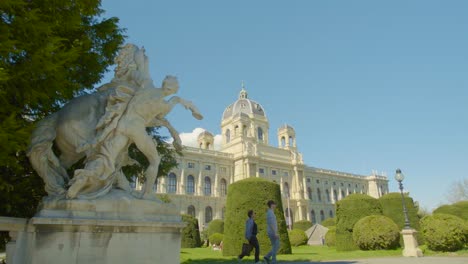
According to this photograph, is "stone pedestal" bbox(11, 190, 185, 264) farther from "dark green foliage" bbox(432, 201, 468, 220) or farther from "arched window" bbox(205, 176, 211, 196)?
"arched window" bbox(205, 176, 211, 196)

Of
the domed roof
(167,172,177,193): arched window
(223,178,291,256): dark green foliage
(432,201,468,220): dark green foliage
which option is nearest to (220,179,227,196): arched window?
(167,172,177,193): arched window

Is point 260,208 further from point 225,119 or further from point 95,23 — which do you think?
point 225,119

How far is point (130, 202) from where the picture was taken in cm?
385

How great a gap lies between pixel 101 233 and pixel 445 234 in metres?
11.6

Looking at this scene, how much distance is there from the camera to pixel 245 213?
12641mm

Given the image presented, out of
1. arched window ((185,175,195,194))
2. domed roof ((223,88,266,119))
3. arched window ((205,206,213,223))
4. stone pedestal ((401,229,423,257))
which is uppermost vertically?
domed roof ((223,88,266,119))

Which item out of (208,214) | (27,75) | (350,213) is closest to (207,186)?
(208,214)

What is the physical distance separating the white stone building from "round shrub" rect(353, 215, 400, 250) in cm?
3171

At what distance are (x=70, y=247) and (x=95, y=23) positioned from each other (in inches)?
202

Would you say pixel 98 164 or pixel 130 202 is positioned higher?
pixel 98 164

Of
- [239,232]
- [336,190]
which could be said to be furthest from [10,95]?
[336,190]

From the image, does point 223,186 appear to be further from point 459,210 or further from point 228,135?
point 459,210

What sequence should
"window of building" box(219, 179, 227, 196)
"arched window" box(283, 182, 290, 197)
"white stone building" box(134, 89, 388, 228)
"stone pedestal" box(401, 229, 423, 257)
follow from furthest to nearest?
"arched window" box(283, 182, 290, 197), "window of building" box(219, 179, 227, 196), "white stone building" box(134, 89, 388, 228), "stone pedestal" box(401, 229, 423, 257)

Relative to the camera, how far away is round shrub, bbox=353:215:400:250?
12.0 m
